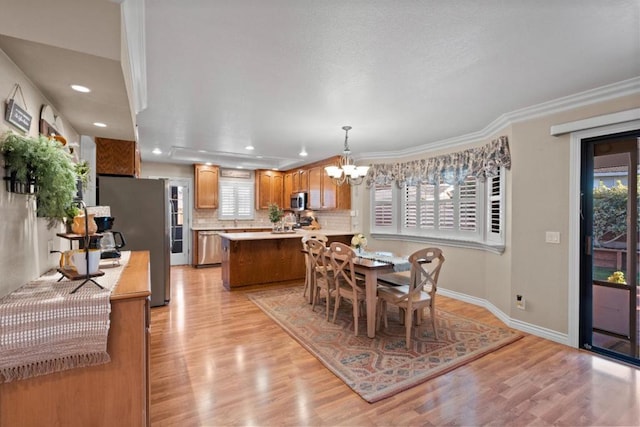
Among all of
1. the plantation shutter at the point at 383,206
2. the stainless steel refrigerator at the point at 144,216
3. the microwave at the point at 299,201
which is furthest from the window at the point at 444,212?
the stainless steel refrigerator at the point at 144,216

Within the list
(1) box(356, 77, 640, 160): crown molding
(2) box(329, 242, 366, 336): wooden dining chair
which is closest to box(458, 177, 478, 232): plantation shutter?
(1) box(356, 77, 640, 160): crown molding

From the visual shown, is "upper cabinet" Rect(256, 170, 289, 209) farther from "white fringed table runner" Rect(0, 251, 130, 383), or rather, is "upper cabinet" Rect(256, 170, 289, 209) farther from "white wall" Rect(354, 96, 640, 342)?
"white fringed table runner" Rect(0, 251, 130, 383)

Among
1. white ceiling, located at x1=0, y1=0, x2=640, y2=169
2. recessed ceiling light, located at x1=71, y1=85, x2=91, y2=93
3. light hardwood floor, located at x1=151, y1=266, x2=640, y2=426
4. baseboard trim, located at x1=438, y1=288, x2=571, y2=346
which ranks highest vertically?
white ceiling, located at x1=0, y1=0, x2=640, y2=169

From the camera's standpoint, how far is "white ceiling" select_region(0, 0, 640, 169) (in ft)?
4.68

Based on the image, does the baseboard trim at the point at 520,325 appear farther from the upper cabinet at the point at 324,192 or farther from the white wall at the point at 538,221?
the upper cabinet at the point at 324,192

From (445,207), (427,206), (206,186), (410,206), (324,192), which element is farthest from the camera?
(206,186)

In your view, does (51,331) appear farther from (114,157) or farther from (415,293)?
(114,157)

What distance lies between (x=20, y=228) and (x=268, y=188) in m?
6.37

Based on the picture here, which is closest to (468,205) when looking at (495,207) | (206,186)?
(495,207)

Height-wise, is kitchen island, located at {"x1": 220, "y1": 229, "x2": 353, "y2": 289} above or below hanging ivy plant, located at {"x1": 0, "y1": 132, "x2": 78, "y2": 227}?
below

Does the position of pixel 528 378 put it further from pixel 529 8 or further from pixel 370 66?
pixel 370 66

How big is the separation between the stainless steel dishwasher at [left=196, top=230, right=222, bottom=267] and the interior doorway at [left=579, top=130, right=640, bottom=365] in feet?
20.7

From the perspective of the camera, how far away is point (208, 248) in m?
7.01

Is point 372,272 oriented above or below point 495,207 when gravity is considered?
below
